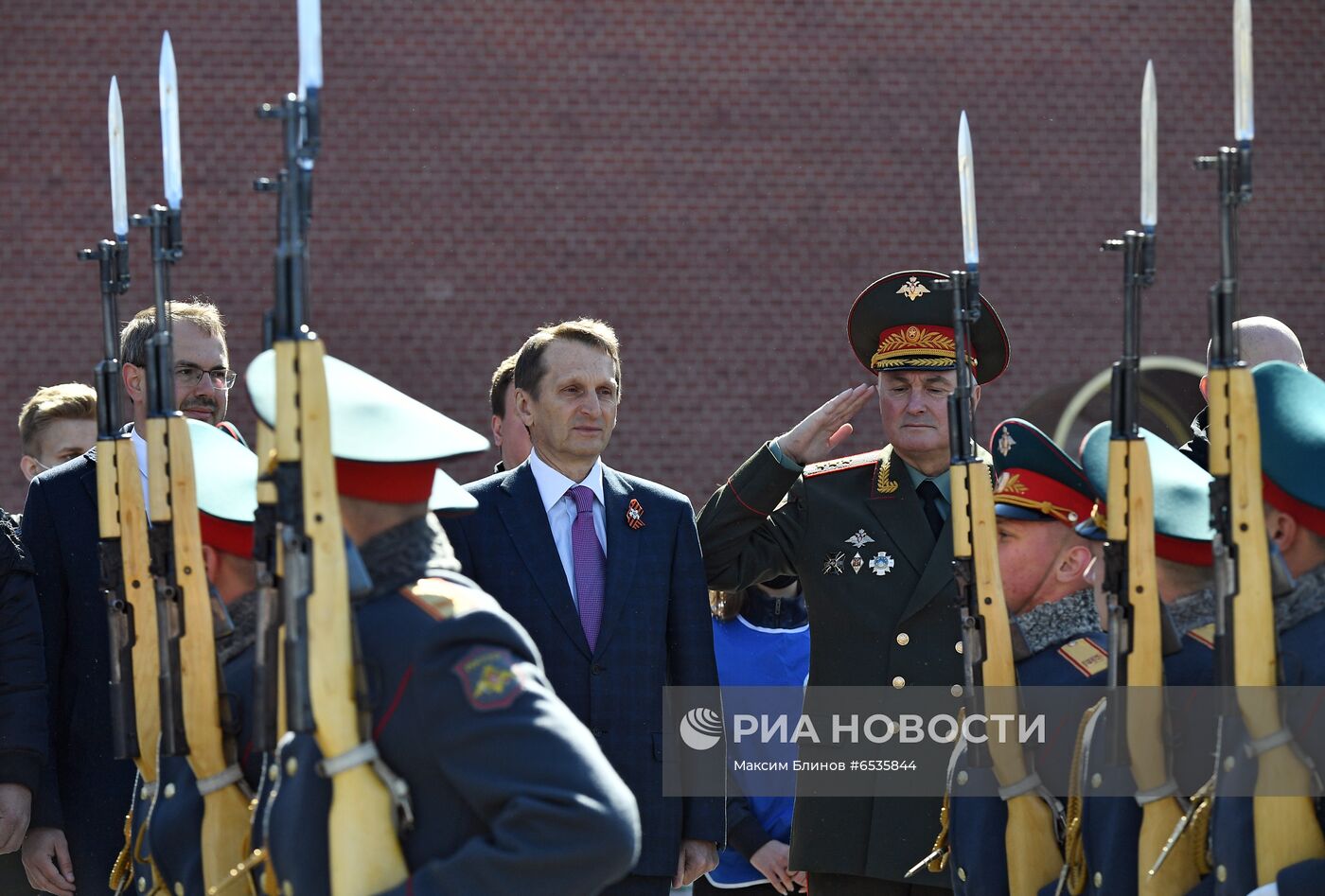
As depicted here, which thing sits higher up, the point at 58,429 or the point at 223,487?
the point at 58,429

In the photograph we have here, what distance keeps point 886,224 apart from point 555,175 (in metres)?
2.27

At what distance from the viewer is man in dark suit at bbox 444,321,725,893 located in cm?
423

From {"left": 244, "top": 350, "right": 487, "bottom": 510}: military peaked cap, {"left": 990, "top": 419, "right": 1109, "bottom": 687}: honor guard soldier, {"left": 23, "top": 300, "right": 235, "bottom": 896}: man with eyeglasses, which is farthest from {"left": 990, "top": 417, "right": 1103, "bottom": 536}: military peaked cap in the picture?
{"left": 23, "top": 300, "right": 235, "bottom": 896}: man with eyeglasses

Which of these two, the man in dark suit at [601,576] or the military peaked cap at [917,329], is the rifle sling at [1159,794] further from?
the military peaked cap at [917,329]

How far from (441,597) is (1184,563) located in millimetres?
1629

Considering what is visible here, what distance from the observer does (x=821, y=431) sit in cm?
454

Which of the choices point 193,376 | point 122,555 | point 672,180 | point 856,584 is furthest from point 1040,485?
point 672,180

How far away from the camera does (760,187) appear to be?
11641 millimetres

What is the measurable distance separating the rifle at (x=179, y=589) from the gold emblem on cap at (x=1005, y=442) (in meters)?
1.83

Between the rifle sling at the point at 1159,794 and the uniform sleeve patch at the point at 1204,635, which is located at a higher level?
the uniform sleeve patch at the point at 1204,635

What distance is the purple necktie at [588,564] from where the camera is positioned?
14.1 feet

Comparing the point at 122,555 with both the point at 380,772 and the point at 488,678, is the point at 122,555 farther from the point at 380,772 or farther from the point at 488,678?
the point at 488,678

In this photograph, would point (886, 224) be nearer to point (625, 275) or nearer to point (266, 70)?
point (625, 275)

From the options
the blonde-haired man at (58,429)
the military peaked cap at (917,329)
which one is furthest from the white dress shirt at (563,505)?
the blonde-haired man at (58,429)
